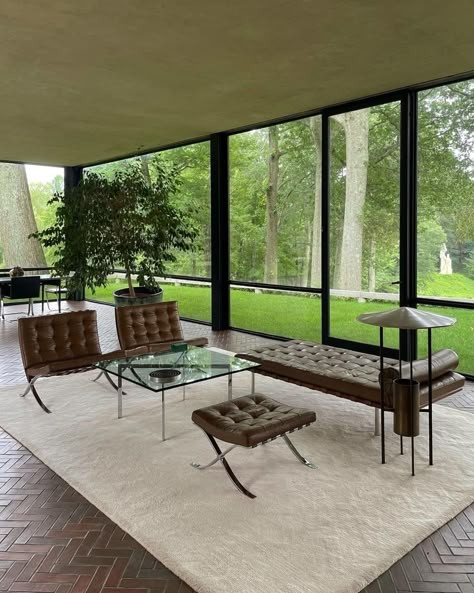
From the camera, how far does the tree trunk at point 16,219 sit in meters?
12.1

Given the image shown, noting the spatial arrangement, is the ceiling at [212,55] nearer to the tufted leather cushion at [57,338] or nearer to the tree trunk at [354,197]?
the tree trunk at [354,197]

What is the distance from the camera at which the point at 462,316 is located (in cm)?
584

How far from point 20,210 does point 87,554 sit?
11.1 metres

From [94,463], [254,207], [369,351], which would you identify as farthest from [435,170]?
[94,463]

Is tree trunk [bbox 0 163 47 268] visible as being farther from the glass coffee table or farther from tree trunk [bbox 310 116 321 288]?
the glass coffee table

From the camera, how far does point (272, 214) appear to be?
9133 mm

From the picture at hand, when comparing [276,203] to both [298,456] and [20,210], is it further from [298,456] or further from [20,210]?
[20,210]

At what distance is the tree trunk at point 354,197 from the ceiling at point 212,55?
0.52 metres

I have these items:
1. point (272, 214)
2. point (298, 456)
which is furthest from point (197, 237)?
point (298, 456)

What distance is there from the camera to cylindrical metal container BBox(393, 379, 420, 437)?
341cm

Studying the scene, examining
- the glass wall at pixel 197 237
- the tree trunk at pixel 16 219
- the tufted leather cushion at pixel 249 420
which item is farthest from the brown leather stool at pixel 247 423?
the tree trunk at pixel 16 219

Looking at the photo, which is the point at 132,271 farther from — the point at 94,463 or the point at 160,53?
the point at 94,463

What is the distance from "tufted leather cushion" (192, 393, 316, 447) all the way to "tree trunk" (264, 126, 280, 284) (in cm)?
472

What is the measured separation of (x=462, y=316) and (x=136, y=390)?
3.57 m
